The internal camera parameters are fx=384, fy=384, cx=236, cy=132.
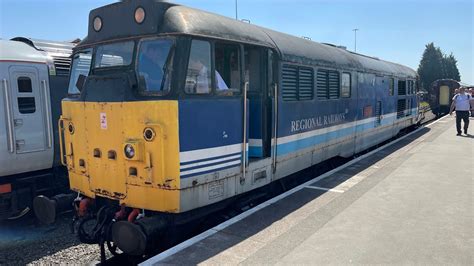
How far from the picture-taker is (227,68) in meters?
5.12

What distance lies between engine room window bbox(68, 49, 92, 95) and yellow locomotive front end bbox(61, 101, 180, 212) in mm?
490

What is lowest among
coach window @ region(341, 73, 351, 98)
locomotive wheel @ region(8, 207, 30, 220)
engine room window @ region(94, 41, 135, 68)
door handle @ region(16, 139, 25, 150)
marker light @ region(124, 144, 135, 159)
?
locomotive wheel @ region(8, 207, 30, 220)

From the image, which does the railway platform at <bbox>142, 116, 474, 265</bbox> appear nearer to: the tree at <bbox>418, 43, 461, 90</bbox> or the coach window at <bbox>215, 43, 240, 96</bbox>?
A: the coach window at <bbox>215, 43, 240, 96</bbox>

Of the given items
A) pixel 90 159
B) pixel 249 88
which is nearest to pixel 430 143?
pixel 249 88

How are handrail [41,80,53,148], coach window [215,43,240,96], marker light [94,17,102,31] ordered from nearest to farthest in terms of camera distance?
coach window [215,43,240,96]
marker light [94,17,102,31]
handrail [41,80,53,148]

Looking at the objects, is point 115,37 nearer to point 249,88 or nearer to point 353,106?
point 249,88

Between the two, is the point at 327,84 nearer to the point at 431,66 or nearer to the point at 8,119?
the point at 8,119

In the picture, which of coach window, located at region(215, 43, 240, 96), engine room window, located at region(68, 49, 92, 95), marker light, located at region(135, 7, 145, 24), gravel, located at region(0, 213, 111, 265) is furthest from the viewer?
engine room window, located at region(68, 49, 92, 95)

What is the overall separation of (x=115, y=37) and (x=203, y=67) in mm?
1232

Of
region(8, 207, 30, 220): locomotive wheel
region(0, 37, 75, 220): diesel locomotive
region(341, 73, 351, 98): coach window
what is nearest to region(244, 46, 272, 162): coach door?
region(341, 73, 351, 98): coach window

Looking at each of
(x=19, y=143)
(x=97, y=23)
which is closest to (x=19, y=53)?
(x=19, y=143)

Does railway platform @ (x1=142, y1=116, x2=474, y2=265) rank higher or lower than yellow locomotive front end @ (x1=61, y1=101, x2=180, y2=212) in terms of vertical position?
lower

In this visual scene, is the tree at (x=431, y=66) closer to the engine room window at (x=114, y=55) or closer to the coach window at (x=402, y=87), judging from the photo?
the coach window at (x=402, y=87)

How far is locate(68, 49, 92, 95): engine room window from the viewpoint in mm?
5430
